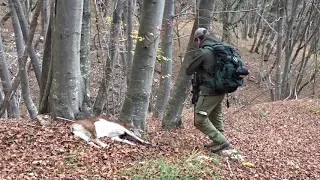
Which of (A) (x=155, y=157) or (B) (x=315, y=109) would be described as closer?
(A) (x=155, y=157)

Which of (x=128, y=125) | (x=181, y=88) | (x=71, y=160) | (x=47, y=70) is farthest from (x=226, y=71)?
(x=47, y=70)

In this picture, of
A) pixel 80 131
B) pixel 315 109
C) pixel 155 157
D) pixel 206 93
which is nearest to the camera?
pixel 155 157

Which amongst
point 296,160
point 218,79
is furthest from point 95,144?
point 296,160

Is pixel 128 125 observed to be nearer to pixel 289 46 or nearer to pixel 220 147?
pixel 220 147

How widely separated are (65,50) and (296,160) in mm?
4603

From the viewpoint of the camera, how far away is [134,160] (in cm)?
528

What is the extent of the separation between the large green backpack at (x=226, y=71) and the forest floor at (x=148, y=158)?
1084mm

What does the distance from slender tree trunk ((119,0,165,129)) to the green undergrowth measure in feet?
4.31

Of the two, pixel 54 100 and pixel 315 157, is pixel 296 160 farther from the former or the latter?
pixel 54 100

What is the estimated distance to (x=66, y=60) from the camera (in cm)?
568

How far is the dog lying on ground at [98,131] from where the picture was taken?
18.7 ft

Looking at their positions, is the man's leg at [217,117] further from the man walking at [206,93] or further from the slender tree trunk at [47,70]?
the slender tree trunk at [47,70]

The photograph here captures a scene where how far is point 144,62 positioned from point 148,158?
5.51ft

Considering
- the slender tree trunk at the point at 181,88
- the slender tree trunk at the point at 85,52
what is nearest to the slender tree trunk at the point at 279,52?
the slender tree trunk at the point at 181,88
